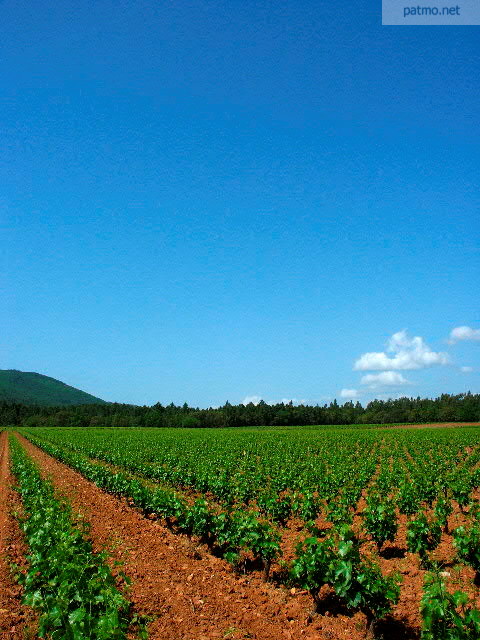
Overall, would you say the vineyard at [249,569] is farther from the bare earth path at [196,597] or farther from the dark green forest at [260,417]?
the dark green forest at [260,417]

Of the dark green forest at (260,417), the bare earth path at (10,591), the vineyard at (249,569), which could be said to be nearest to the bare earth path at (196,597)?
the vineyard at (249,569)

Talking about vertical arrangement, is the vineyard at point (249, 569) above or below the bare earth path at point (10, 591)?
above

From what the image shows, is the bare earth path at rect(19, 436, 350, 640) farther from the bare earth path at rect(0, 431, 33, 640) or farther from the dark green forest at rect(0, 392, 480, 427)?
the dark green forest at rect(0, 392, 480, 427)

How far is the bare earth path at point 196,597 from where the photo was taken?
8.06 m

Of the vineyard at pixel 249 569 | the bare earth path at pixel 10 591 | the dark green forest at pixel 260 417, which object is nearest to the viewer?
the vineyard at pixel 249 569

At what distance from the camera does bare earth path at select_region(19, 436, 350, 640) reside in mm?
8062

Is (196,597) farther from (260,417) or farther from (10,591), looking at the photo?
(260,417)

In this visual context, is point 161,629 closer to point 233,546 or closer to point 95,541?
point 233,546

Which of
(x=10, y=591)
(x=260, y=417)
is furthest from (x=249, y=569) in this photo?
(x=260, y=417)

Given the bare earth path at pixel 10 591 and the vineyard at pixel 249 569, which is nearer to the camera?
the vineyard at pixel 249 569

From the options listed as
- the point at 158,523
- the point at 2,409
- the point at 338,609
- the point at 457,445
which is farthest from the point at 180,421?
the point at 338,609

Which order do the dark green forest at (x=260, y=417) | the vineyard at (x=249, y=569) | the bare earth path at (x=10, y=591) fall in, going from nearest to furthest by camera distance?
the vineyard at (x=249, y=569) → the bare earth path at (x=10, y=591) → the dark green forest at (x=260, y=417)

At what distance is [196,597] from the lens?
9359 millimetres

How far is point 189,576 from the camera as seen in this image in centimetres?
1056
